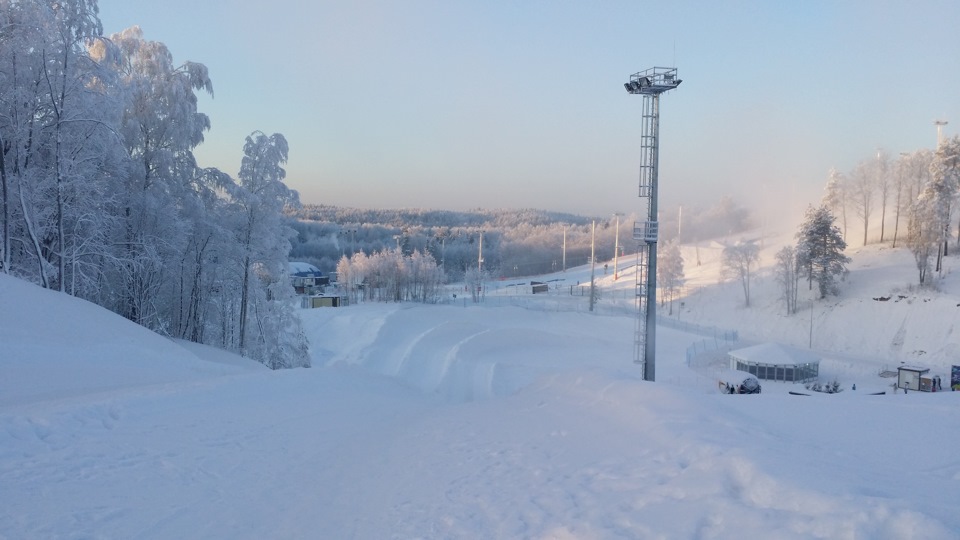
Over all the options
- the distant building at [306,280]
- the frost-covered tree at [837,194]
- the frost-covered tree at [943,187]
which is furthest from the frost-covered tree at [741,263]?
the distant building at [306,280]

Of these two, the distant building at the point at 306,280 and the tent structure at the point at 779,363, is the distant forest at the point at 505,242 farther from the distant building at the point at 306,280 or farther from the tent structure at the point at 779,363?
the tent structure at the point at 779,363

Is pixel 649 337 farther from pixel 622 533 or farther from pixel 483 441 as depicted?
pixel 622 533

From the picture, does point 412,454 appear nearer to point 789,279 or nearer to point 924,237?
point 924,237

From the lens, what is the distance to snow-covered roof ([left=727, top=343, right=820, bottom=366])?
1070 inches

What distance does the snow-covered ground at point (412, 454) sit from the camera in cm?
459

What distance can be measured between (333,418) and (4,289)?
7683 mm

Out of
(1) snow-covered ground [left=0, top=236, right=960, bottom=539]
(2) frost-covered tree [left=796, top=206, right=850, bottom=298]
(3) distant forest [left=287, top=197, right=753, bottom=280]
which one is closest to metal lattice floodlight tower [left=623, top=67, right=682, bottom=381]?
(1) snow-covered ground [left=0, top=236, right=960, bottom=539]

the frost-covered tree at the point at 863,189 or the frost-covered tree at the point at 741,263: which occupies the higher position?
the frost-covered tree at the point at 863,189

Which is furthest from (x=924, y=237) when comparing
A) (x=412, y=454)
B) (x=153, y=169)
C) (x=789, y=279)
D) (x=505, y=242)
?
(x=505, y=242)

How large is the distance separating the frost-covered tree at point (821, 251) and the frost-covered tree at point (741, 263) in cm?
643

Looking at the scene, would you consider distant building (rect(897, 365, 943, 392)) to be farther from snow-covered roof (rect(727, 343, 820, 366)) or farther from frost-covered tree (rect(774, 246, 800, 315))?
frost-covered tree (rect(774, 246, 800, 315))

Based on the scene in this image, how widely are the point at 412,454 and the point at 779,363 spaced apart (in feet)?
80.4

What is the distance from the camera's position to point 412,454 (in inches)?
293

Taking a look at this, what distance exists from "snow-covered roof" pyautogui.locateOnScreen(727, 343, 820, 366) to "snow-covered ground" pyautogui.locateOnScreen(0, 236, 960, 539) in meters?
16.2
